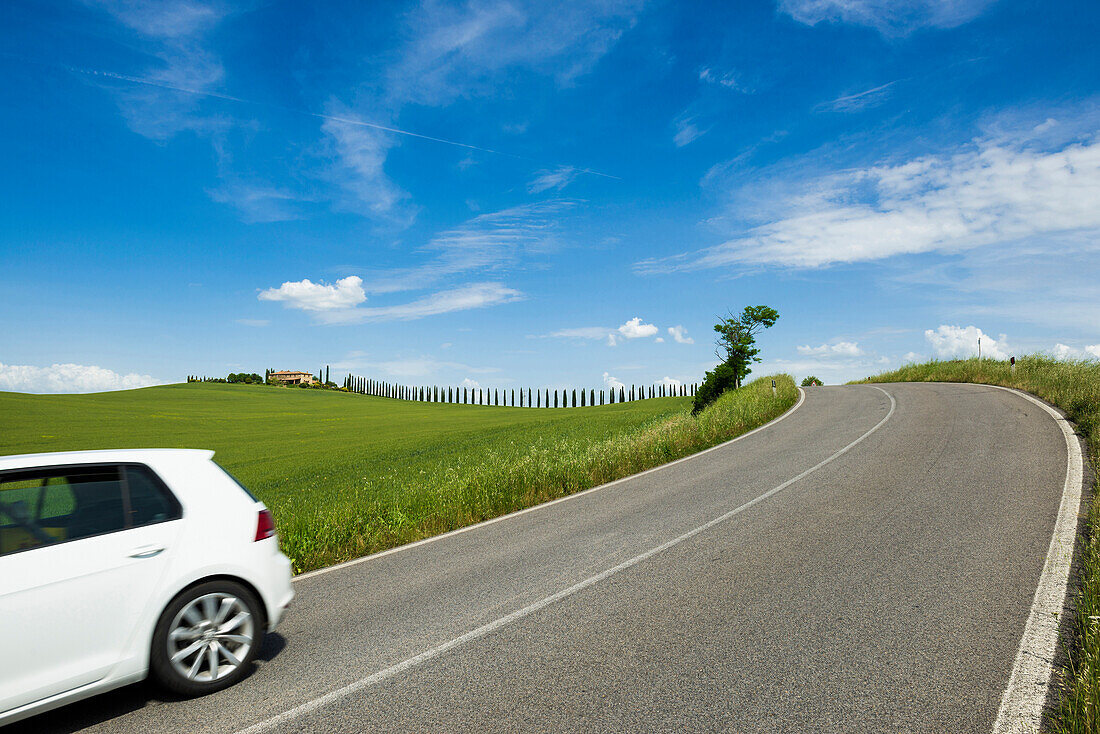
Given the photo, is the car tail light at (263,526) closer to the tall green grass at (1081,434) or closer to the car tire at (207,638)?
the car tire at (207,638)

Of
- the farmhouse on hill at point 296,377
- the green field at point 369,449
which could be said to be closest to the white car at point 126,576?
the green field at point 369,449

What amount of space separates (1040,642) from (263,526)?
5969 mm

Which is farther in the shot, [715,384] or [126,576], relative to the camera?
[715,384]

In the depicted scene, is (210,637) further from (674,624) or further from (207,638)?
(674,624)

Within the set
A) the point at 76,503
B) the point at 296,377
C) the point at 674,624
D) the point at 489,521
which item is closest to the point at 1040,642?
the point at 674,624

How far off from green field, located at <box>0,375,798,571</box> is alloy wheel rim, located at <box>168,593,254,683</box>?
3102mm

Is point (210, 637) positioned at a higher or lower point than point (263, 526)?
lower

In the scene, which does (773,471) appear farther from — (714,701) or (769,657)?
(714,701)

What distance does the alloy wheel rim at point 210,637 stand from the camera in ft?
13.5

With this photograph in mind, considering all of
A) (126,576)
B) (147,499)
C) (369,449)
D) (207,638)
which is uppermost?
(147,499)

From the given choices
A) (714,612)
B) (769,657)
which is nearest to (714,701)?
(769,657)

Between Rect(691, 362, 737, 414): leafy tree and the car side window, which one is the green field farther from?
the car side window

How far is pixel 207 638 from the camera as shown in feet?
13.8

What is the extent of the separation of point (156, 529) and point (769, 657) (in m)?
4.45
